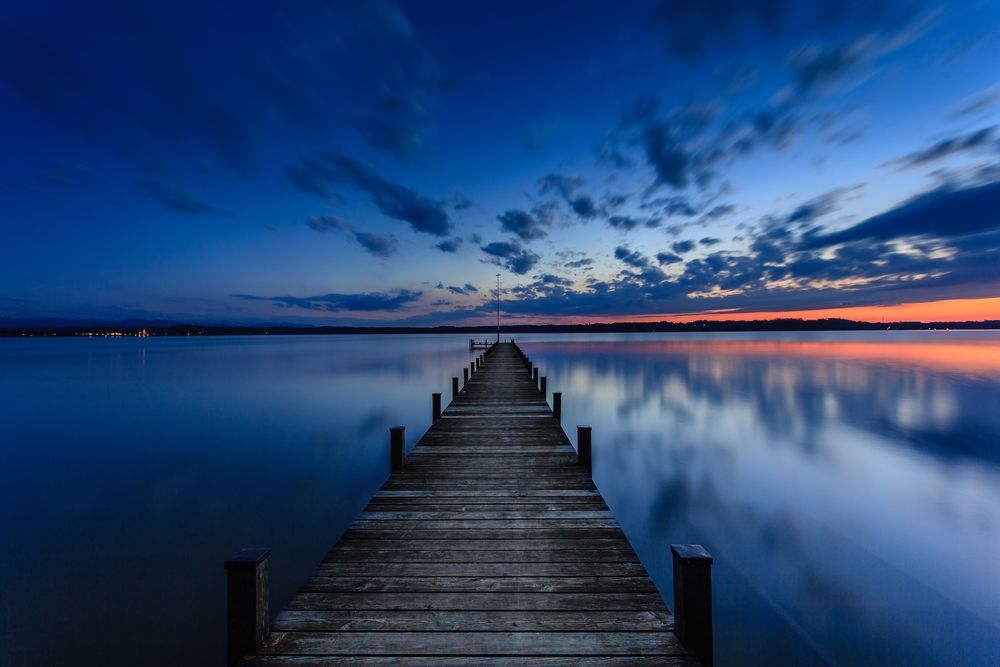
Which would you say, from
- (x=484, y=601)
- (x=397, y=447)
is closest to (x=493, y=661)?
(x=484, y=601)

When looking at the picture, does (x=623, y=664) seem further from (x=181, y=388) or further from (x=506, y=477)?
(x=181, y=388)

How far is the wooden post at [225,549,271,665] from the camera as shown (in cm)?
312

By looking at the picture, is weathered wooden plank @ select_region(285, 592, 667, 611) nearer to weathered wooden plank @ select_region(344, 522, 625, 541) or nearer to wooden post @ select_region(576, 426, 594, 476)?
weathered wooden plank @ select_region(344, 522, 625, 541)

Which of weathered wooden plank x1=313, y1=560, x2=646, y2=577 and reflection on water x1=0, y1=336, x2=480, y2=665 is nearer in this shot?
weathered wooden plank x1=313, y1=560, x2=646, y2=577

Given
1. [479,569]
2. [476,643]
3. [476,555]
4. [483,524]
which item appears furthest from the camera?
[483,524]

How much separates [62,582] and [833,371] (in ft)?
147

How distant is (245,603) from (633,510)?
8210 millimetres

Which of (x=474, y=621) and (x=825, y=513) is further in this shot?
(x=825, y=513)

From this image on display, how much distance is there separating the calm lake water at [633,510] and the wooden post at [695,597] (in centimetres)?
272

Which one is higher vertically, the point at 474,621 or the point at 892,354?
the point at 474,621

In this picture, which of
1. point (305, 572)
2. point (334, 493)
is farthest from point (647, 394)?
point (305, 572)

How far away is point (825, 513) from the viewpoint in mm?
9266

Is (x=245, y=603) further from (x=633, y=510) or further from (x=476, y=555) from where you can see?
(x=633, y=510)

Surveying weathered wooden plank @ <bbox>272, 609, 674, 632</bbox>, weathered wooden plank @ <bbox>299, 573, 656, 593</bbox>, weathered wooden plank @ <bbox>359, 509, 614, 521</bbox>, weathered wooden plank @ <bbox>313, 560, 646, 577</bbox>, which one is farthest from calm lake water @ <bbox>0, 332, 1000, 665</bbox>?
weathered wooden plank @ <bbox>272, 609, 674, 632</bbox>
